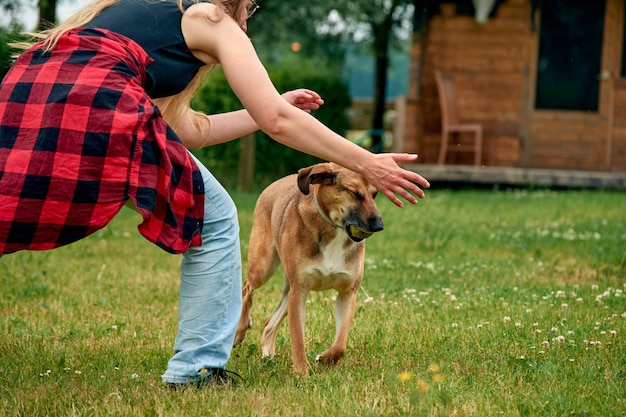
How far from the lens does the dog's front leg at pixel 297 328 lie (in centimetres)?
477

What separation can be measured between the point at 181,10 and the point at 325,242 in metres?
1.72

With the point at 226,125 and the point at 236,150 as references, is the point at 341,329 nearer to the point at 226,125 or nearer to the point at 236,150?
the point at 226,125

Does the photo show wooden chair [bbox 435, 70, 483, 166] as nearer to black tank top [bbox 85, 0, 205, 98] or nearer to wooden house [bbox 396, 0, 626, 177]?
wooden house [bbox 396, 0, 626, 177]

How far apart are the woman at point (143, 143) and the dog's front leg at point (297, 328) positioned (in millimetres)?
813

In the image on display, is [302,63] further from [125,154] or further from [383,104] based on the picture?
[125,154]

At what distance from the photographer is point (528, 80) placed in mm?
17484

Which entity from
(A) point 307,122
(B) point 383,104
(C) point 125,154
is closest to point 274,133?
(A) point 307,122

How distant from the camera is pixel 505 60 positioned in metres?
17.7

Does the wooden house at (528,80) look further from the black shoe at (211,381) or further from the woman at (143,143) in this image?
the woman at (143,143)

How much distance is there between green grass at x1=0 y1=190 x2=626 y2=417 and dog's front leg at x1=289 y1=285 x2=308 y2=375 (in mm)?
87

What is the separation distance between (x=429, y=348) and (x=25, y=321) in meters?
2.75

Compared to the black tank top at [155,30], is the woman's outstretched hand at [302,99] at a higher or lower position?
lower

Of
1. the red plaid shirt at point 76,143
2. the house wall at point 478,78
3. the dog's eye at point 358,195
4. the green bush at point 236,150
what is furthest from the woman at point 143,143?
the house wall at point 478,78

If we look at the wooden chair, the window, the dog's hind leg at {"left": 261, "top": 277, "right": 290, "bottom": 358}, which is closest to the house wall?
the wooden chair
